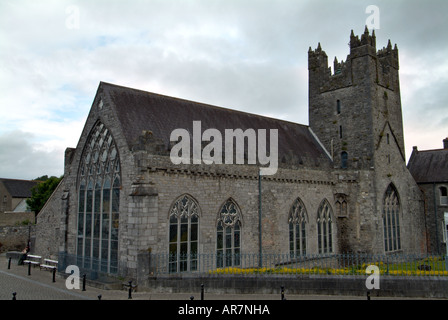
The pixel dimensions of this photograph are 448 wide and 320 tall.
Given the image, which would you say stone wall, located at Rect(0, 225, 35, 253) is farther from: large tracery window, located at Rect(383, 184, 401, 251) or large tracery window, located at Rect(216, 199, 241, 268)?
large tracery window, located at Rect(383, 184, 401, 251)

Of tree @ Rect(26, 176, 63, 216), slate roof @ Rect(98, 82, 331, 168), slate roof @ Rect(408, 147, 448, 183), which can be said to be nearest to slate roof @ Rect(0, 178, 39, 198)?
tree @ Rect(26, 176, 63, 216)

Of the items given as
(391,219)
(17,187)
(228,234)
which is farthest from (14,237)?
(391,219)

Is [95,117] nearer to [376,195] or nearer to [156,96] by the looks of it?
[156,96]

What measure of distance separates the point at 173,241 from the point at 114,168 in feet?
16.0

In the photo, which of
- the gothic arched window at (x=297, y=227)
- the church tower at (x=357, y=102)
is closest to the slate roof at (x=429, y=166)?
the church tower at (x=357, y=102)

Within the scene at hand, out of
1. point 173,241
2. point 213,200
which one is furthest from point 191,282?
point 213,200

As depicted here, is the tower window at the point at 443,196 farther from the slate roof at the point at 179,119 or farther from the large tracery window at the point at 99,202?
the large tracery window at the point at 99,202

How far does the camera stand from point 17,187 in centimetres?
6228

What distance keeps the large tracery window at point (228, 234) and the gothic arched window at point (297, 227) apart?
425cm

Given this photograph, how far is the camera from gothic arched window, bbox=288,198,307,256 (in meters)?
23.3

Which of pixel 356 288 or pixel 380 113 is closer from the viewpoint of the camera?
pixel 356 288

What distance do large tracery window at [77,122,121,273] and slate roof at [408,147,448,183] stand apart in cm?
2667

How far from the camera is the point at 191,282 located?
15.6 m

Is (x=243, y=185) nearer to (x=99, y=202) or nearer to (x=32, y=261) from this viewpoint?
(x=99, y=202)
